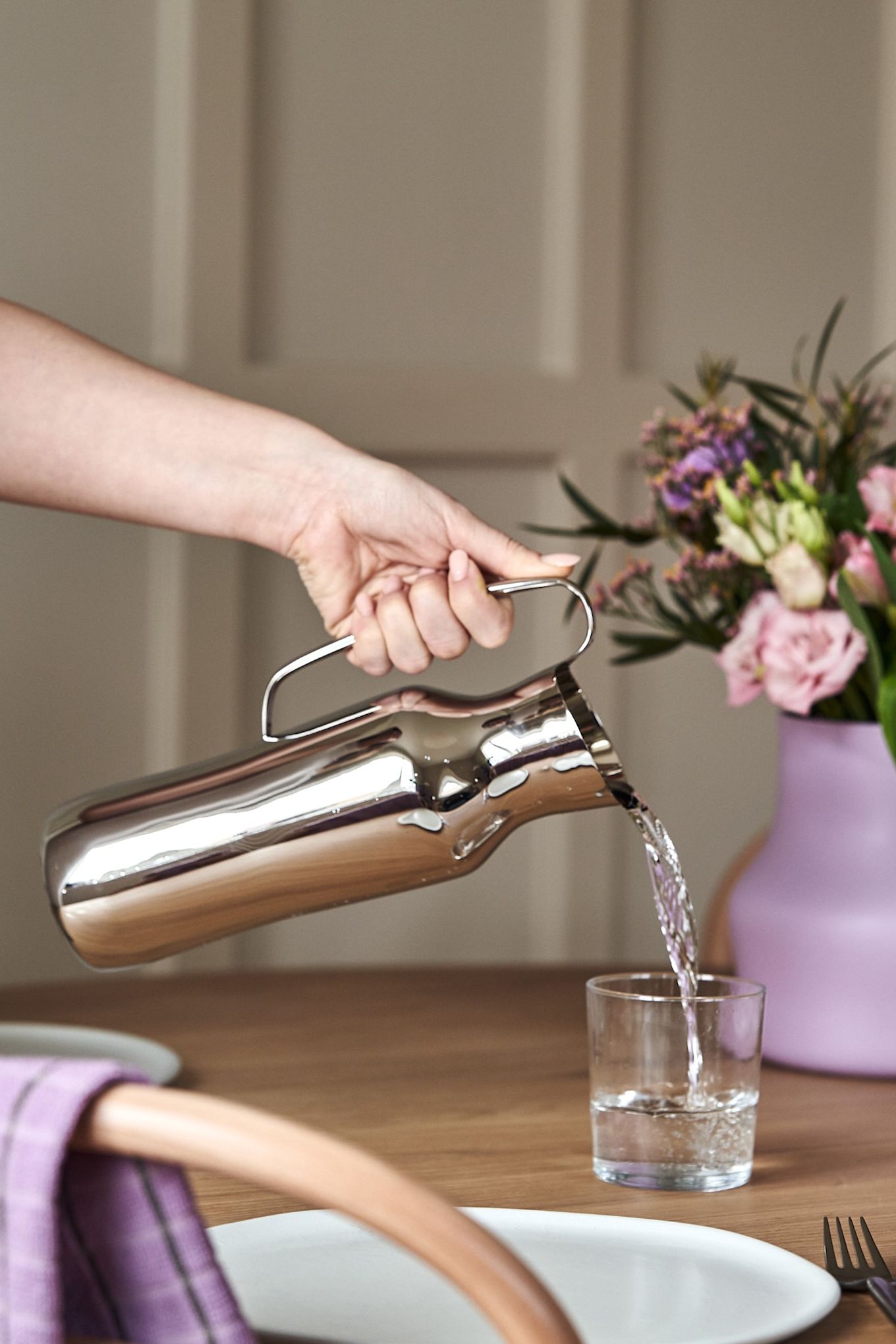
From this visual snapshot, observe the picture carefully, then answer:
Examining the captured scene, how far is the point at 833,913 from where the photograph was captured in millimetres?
1100

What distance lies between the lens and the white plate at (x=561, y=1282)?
2.07 feet

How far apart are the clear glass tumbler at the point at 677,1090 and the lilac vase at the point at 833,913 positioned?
9.4 inches

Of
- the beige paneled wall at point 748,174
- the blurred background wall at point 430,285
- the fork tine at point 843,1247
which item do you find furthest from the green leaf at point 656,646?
the beige paneled wall at point 748,174

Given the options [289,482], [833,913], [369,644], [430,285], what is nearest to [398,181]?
[430,285]

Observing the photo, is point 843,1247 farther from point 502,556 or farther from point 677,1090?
point 502,556

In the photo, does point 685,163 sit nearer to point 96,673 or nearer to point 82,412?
point 96,673

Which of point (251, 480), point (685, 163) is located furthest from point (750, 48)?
point (251, 480)

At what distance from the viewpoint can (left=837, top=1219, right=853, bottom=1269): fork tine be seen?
0.72m

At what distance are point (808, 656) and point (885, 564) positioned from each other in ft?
0.27

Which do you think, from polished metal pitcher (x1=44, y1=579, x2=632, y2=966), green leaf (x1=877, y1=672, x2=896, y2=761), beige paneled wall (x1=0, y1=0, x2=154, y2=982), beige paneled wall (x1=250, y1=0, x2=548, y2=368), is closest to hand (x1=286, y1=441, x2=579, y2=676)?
polished metal pitcher (x1=44, y1=579, x2=632, y2=966)

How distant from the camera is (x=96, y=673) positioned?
1895 millimetres

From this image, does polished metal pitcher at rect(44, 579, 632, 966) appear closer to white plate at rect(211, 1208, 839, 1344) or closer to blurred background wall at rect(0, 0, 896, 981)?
white plate at rect(211, 1208, 839, 1344)

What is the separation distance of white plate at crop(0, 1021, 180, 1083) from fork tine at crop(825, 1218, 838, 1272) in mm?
463

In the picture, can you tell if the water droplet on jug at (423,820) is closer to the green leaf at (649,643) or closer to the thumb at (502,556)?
the thumb at (502,556)
